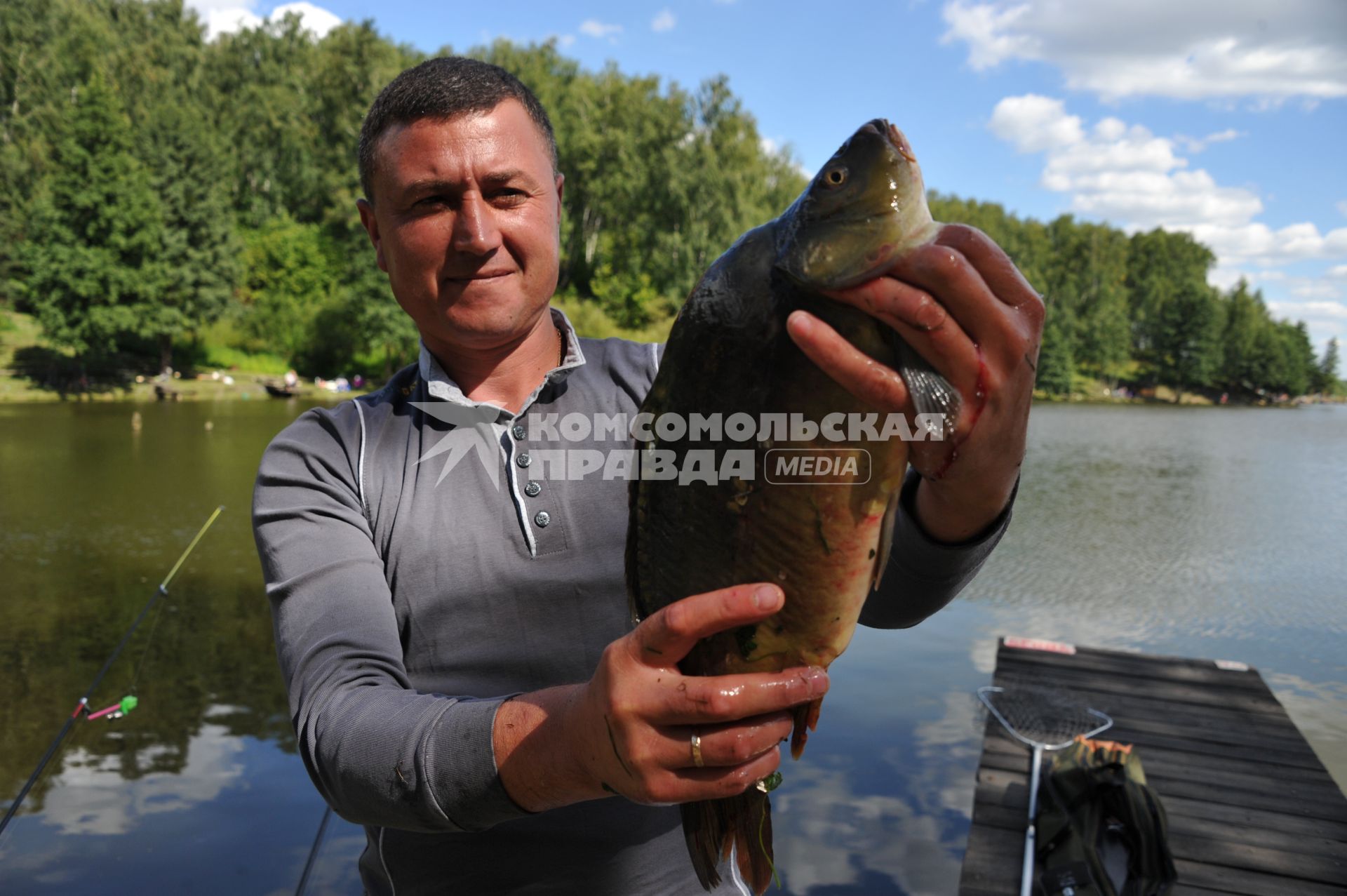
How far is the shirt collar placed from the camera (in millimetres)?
2037

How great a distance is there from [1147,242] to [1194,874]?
84.3m

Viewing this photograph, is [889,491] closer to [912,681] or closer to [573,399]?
[573,399]

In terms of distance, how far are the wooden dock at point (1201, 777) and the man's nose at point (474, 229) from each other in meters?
4.18

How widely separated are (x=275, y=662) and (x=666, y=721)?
7.80 metres

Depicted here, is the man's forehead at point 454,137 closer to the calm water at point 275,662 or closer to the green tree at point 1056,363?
the calm water at point 275,662

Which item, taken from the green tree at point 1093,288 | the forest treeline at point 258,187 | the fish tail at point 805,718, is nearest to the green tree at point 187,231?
the forest treeline at point 258,187

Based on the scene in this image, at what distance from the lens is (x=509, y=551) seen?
6.19ft

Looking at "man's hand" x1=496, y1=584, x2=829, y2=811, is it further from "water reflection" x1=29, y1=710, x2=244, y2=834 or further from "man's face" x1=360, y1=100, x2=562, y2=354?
"water reflection" x1=29, y1=710, x2=244, y2=834

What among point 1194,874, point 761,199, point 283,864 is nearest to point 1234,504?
point 1194,874

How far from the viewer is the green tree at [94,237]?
29109mm

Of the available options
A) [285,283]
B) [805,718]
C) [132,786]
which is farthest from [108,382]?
[805,718]

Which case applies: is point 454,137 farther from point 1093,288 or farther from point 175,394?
point 1093,288

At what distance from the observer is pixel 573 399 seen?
211 cm

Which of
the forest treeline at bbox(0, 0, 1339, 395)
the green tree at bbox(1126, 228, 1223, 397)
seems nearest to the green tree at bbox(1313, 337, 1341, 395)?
the green tree at bbox(1126, 228, 1223, 397)
